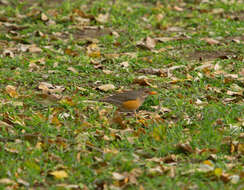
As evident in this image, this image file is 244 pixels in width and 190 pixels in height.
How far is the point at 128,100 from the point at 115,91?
0.62 meters

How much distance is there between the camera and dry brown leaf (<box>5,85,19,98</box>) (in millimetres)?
4691

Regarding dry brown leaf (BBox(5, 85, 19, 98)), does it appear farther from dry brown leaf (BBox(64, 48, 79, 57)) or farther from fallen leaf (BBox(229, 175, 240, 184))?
fallen leaf (BBox(229, 175, 240, 184))

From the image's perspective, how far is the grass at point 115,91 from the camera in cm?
328

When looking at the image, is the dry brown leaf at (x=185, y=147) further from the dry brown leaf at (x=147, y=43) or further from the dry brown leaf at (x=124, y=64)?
the dry brown leaf at (x=147, y=43)

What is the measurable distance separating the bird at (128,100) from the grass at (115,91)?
118mm

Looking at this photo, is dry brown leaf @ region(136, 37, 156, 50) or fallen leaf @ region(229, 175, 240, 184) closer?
fallen leaf @ region(229, 175, 240, 184)

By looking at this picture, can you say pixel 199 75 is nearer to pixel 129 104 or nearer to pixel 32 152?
pixel 129 104

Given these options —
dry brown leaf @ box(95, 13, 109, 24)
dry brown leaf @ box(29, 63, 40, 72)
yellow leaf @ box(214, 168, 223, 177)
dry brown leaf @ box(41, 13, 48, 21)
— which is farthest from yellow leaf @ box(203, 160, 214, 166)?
dry brown leaf @ box(41, 13, 48, 21)

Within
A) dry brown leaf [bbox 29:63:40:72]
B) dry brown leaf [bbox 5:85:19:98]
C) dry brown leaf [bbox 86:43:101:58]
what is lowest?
dry brown leaf [bbox 29:63:40:72]

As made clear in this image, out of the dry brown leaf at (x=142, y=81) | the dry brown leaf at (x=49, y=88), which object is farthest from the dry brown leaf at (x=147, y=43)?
the dry brown leaf at (x=49, y=88)

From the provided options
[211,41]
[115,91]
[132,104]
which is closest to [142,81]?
[115,91]

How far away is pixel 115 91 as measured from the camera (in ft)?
16.6

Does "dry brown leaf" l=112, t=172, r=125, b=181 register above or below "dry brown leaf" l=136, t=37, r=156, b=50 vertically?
below

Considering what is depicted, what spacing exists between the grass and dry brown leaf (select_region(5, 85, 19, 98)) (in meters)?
0.02
